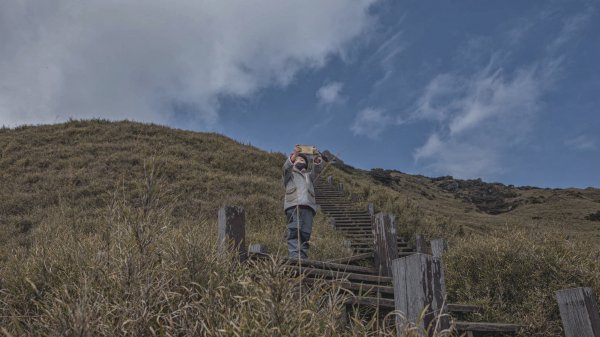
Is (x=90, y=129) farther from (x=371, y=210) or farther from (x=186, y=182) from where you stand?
(x=371, y=210)

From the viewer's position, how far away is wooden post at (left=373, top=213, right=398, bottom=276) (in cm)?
752

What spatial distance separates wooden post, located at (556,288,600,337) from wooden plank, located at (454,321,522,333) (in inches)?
44.4

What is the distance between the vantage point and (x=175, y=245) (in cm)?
369

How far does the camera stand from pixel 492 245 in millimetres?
7336

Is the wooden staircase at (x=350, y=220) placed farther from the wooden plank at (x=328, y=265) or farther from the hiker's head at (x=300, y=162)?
the wooden plank at (x=328, y=265)

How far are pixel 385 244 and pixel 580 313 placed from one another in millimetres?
3937

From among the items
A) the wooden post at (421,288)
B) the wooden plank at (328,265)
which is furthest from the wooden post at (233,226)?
the wooden post at (421,288)

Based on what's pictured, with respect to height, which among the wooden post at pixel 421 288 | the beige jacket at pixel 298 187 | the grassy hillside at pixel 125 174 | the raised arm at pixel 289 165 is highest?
the grassy hillside at pixel 125 174

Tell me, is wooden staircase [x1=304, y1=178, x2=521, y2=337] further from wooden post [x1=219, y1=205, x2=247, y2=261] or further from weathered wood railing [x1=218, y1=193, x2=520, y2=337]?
wooden post [x1=219, y1=205, x2=247, y2=261]

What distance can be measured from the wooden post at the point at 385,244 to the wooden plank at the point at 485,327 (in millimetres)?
2349

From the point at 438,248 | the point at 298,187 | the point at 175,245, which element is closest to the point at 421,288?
the point at 175,245

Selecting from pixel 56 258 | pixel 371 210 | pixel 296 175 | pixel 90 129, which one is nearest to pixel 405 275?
pixel 56 258

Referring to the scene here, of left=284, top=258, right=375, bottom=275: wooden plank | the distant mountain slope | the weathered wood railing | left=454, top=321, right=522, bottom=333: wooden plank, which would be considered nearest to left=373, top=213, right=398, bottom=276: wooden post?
the weathered wood railing

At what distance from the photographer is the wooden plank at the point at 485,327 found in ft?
16.0
